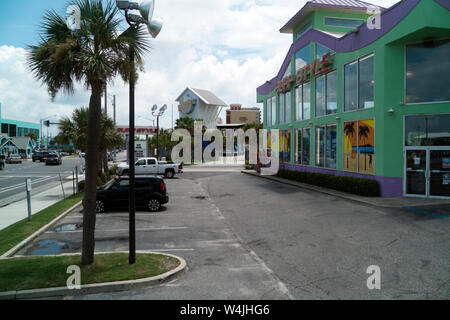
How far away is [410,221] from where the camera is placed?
1170 centimetres

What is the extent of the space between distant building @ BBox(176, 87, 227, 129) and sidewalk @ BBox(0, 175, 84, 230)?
213 feet

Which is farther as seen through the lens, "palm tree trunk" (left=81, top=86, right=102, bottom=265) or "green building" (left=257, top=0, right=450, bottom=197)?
"green building" (left=257, top=0, right=450, bottom=197)

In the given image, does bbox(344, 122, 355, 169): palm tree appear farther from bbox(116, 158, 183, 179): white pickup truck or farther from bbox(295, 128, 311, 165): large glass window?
bbox(116, 158, 183, 179): white pickup truck

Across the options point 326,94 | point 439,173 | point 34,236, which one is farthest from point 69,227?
point 326,94

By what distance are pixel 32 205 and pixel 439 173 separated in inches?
761

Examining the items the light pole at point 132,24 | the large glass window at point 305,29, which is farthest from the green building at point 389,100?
the light pole at point 132,24

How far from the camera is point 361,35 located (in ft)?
62.0

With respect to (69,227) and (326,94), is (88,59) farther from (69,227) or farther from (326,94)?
(326,94)

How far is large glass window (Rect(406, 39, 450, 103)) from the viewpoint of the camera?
15773 mm

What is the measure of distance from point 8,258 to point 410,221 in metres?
12.0

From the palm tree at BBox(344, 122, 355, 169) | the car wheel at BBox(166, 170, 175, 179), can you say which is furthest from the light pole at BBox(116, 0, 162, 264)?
the car wheel at BBox(166, 170, 175, 179)

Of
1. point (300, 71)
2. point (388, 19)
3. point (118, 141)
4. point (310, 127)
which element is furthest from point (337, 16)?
point (118, 141)

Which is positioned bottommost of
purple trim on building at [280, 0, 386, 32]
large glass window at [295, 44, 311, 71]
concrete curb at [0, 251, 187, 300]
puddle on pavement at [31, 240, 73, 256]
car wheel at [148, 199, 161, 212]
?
puddle on pavement at [31, 240, 73, 256]

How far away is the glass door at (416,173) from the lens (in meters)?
16.2
